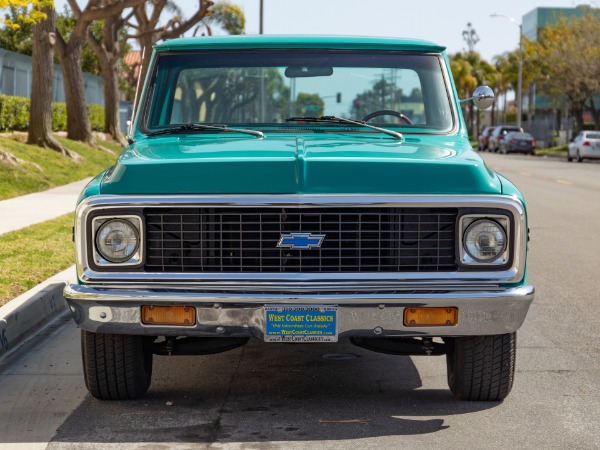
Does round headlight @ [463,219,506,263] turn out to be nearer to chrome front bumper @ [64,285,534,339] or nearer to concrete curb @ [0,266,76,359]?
chrome front bumper @ [64,285,534,339]

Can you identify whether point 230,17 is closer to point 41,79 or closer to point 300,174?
point 41,79

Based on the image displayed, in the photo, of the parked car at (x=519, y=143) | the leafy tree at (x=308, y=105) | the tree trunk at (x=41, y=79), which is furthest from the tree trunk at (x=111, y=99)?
the leafy tree at (x=308, y=105)

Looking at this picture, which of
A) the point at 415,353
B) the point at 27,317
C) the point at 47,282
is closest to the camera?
the point at 415,353

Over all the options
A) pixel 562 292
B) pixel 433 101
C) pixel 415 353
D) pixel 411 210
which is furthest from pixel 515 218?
pixel 562 292

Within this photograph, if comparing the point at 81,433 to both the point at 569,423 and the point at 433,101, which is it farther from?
the point at 433,101

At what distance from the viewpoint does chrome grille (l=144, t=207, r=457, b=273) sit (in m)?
5.53

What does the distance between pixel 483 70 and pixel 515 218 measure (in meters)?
98.4

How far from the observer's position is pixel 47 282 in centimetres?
971

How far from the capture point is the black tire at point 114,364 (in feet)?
19.3

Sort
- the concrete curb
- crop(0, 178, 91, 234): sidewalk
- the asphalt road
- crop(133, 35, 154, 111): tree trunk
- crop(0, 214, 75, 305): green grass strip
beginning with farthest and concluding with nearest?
1. crop(0, 178, 91, 234): sidewalk
2. crop(0, 214, 75, 305): green grass strip
3. the concrete curb
4. crop(133, 35, 154, 111): tree trunk
5. the asphalt road

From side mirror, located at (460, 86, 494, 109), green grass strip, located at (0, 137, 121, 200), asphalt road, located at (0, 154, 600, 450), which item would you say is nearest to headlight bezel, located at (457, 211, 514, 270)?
asphalt road, located at (0, 154, 600, 450)

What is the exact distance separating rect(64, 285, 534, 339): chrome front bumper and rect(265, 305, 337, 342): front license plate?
3 centimetres

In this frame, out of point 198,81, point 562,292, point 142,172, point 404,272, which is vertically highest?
point 198,81

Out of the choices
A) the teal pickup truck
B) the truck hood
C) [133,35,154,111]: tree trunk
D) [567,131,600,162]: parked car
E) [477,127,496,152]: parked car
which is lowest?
[477,127,496,152]: parked car
